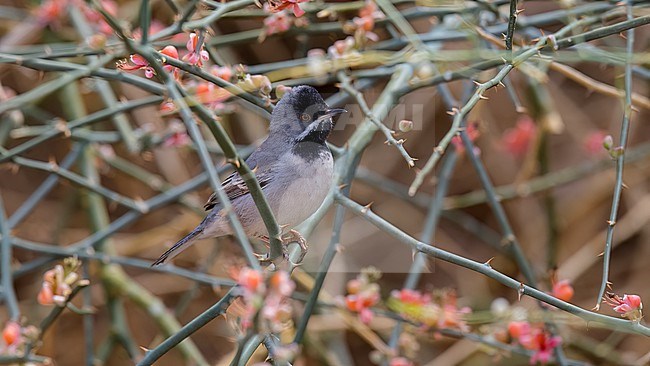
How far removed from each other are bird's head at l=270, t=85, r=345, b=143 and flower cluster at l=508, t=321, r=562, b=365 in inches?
38.7

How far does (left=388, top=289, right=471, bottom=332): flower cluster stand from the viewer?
2.79 metres

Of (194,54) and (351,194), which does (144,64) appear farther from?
(351,194)

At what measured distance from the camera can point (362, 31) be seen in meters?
2.84

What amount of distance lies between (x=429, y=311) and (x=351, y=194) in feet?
7.65

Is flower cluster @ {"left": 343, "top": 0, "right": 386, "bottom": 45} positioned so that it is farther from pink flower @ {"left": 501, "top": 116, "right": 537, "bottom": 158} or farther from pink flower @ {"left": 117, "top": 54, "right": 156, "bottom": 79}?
pink flower @ {"left": 501, "top": 116, "right": 537, "bottom": 158}

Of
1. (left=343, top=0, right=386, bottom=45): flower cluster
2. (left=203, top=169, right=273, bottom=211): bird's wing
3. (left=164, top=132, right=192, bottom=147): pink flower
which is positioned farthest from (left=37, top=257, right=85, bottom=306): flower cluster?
(left=343, top=0, right=386, bottom=45): flower cluster

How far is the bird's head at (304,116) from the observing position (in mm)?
2600

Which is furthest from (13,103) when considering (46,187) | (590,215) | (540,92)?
(590,215)

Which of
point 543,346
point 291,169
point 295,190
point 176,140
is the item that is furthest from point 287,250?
point 176,140

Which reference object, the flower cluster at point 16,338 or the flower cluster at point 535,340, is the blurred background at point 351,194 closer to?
the flower cluster at point 535,340

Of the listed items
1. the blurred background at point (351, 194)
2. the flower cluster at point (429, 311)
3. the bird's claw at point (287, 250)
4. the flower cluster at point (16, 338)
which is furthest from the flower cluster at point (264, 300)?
the blurred background at point (351, 194)

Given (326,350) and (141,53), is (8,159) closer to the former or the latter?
(141,53)

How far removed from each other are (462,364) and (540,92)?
173 centimetres

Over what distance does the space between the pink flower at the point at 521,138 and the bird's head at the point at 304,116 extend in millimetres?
2170
